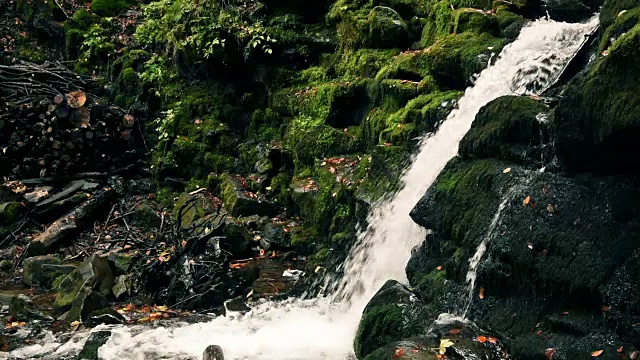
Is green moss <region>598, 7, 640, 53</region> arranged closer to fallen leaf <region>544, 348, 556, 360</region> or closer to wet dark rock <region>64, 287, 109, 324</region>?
fallen leaf <region>544, 348, 556, 360</region>

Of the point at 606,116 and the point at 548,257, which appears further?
the point at 548,257

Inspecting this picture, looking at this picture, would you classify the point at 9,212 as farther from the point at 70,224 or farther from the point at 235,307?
the point at 235,307

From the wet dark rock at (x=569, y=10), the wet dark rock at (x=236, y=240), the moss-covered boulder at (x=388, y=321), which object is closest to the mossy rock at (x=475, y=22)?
the wet dark rock at (x=569, y=10)

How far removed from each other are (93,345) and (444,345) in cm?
370

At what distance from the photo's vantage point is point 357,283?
812cm

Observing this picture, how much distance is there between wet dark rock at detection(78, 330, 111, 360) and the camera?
6.46 metres

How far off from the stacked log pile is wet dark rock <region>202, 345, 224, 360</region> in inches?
334

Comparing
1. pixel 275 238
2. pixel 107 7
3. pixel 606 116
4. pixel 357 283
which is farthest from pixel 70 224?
pixel 606 116

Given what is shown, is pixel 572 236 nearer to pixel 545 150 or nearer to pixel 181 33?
pixel 545 150

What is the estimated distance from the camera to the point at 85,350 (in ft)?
21.5

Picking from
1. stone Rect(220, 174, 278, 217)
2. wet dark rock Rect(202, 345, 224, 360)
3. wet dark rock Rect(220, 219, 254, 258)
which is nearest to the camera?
wet dark rock Rect(202, 345, 224, 360)

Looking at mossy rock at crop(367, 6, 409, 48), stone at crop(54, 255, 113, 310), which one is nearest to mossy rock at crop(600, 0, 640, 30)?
mossy rock at crop(367, 6, 409, 48)

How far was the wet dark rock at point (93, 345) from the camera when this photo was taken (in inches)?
255

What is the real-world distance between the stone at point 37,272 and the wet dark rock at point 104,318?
2611 mm
